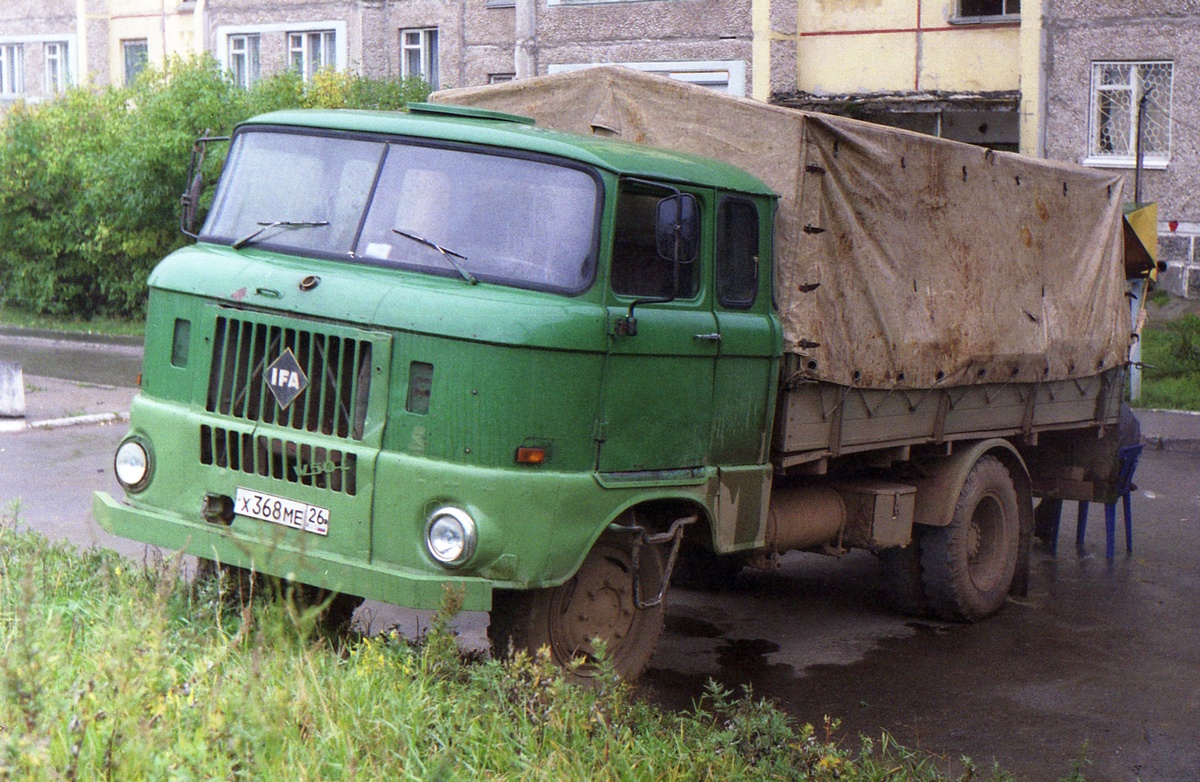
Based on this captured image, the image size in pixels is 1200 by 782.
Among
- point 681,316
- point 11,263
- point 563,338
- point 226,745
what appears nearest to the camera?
point 226,745

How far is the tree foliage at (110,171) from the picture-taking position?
24.7 m

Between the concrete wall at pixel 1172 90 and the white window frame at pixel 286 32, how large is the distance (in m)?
15.2

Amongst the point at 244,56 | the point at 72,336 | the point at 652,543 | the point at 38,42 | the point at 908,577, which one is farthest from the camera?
the point at 38,42

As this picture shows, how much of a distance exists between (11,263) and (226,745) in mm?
25550

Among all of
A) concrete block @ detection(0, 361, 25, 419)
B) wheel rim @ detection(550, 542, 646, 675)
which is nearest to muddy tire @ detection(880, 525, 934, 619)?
wheel rim @ detection(550, 542, 646, 675)

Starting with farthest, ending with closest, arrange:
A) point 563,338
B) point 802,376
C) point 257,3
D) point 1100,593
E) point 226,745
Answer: point 257,3 → point 1100,593 → point 802,376 → point 563,338 → point 226,745

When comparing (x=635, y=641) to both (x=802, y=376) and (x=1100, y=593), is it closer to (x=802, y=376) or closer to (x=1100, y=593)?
(x=802, y=376)

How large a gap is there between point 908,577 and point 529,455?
3756 mm

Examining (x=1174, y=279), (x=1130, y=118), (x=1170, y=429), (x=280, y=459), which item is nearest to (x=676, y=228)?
(x=280, y=459)

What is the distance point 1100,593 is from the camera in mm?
9516

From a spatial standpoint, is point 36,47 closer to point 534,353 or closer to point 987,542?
point 987,542

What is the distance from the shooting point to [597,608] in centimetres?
641

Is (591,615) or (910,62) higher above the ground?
(910,62)

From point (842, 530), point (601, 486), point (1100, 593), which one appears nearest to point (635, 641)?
point (601, 486)
